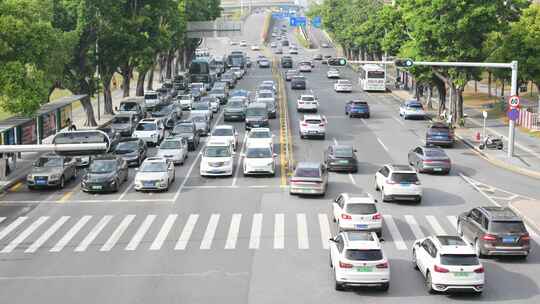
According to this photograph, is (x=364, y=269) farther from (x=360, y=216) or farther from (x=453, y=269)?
(x=360, y=216)

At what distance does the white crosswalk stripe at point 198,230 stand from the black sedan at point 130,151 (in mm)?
11496

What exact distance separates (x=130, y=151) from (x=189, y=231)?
15589 millimetres

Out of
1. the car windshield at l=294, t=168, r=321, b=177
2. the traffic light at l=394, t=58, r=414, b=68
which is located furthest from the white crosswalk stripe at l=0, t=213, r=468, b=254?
the traffic light at l=394, t=58, r=414, b=68

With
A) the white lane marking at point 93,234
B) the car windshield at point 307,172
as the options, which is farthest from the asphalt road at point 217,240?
the car windshield at point 307,172

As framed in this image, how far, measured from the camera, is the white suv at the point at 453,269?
2366cm

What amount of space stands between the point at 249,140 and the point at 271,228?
16982mm

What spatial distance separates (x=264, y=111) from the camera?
60219 mm

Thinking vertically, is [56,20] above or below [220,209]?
above

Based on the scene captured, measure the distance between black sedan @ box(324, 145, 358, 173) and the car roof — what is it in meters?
18.3

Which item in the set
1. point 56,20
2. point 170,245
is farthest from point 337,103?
point 170,245

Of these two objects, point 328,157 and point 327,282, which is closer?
point 327,282

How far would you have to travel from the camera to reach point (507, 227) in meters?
27.7

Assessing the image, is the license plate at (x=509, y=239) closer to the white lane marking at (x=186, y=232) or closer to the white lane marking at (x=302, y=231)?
the white lane marking at (x=302, y=231)

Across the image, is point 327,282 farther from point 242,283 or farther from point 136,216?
point 136,216
